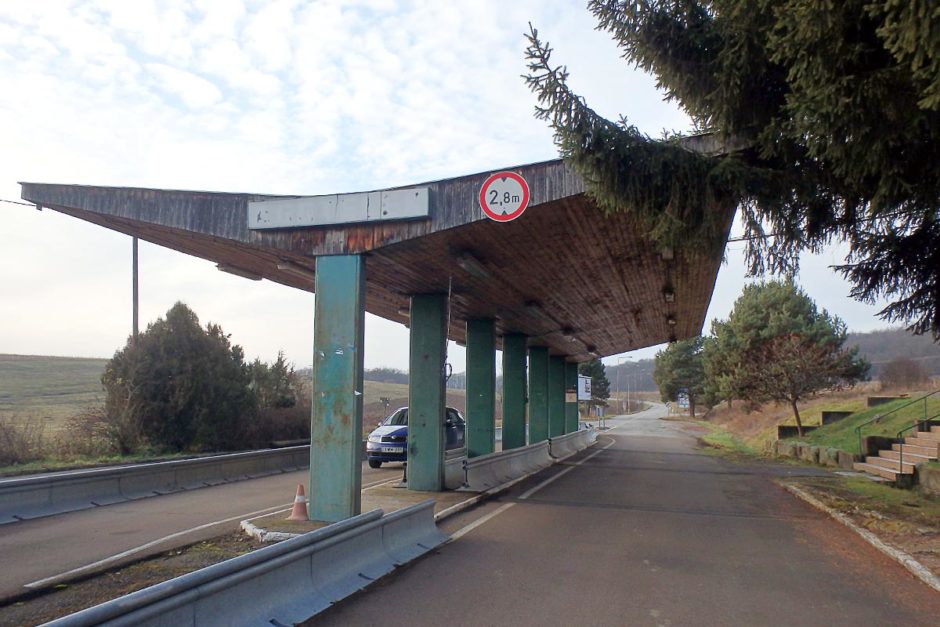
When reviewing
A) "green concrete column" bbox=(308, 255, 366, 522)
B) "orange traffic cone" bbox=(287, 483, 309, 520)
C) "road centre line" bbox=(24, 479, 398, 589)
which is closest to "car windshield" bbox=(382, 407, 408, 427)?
"road centre line" bbox=(24, 479, 398, 589)

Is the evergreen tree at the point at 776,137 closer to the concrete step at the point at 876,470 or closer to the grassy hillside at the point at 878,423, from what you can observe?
the concrete step at the point at 876,470

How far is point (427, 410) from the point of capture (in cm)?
1554

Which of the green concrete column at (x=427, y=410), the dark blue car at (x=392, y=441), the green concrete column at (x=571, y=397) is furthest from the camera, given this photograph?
the green concrete column at (x=571, y=397)

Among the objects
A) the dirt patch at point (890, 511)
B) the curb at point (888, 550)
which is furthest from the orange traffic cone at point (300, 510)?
the dirt patch at point (890, 511)

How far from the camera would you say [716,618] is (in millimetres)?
6797

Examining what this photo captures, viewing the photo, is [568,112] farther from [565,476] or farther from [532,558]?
[565,476]

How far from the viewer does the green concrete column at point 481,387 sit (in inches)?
810

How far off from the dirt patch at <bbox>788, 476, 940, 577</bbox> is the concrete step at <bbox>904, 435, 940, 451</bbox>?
193cm

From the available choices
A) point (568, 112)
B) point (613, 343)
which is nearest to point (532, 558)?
point (568, 112)

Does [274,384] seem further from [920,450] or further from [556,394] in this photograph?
[920,450]

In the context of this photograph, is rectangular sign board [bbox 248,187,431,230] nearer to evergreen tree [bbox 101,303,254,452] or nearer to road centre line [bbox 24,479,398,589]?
road centre line [bbox 24,479,398,589]

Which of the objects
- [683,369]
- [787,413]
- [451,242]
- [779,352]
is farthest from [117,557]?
[683,369]

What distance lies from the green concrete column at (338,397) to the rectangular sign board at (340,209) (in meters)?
0.67

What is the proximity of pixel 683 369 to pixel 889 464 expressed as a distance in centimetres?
7474
